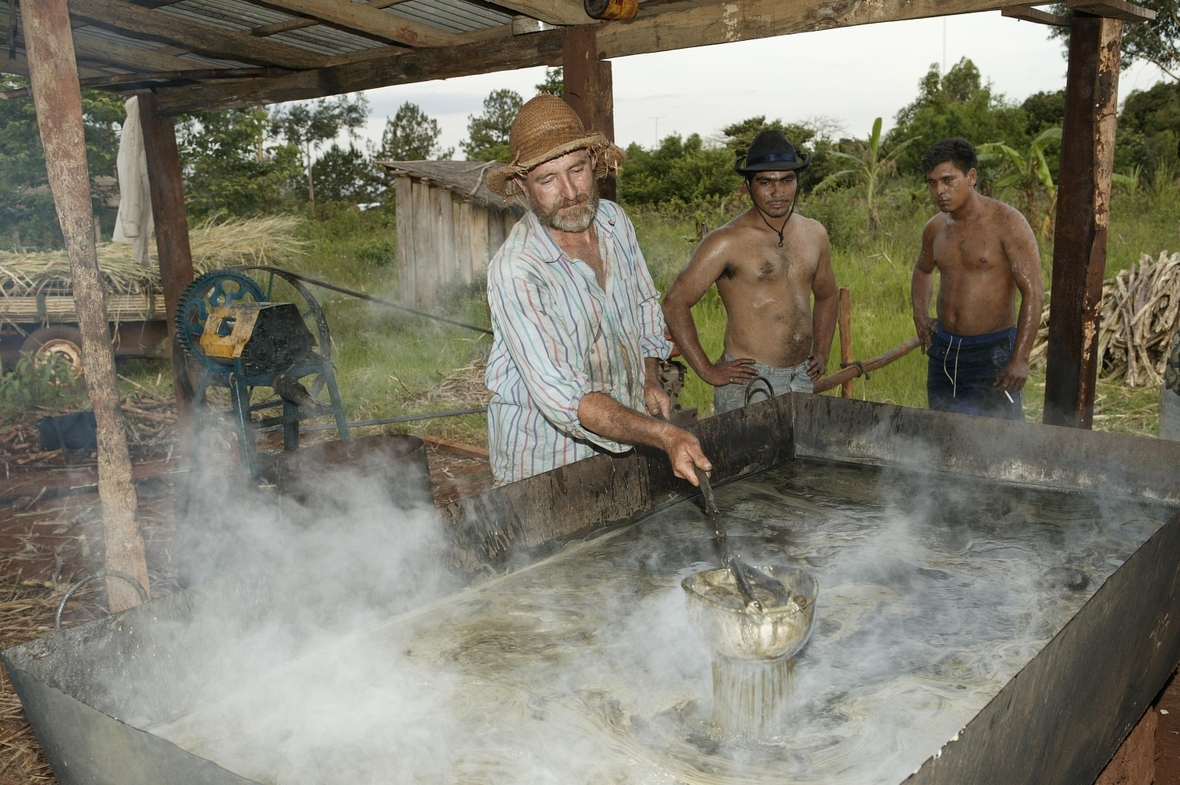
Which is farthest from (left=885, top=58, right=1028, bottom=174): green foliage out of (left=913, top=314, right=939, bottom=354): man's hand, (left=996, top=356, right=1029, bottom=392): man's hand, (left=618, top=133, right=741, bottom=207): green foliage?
(left=996, top=356, right=1029, bottom=392): man's hand

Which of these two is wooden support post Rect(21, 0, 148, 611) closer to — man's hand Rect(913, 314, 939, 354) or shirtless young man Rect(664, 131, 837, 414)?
shirtless young man Rect(664, 131, 837, 414)

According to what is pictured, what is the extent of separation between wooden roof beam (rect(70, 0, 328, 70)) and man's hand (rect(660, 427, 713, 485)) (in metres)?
3.87

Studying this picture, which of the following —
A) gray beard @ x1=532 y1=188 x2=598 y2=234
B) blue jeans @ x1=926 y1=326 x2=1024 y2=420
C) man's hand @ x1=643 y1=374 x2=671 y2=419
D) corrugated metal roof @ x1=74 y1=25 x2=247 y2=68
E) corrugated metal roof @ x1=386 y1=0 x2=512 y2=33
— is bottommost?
blue jeans @ x1=926 y1=326 x2=1024 y2=420

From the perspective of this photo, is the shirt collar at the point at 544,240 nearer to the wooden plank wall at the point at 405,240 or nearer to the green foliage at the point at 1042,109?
the wooden plank wall at the point at 405,240

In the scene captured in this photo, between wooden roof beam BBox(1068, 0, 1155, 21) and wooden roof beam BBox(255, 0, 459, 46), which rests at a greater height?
wooden roof beam BBox(255, 0, 459, 46)

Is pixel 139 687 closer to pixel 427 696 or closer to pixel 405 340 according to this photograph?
pixel 427 696

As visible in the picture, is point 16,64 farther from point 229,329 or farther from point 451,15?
point 451,15

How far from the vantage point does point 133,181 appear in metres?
7.05

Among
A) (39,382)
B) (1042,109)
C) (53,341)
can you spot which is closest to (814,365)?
(39,382)

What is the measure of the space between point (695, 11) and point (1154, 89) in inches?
885

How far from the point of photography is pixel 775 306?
4.85 metres

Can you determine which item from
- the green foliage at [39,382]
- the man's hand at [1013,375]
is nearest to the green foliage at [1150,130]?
the man's hand at [1013,375]

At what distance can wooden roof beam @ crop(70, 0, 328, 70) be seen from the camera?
4.44m

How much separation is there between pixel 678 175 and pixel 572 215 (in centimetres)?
1796
